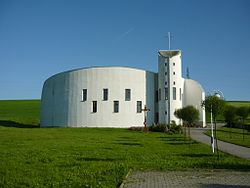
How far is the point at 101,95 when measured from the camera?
55000 millimetres

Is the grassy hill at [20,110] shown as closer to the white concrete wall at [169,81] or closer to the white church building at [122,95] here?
the white church building at [122,95]

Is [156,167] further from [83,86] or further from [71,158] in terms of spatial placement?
[83,86]

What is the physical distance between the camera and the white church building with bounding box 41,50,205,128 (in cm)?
5431

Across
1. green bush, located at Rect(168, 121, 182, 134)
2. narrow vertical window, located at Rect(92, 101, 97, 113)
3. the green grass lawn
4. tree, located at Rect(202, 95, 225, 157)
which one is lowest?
the green grass lawn

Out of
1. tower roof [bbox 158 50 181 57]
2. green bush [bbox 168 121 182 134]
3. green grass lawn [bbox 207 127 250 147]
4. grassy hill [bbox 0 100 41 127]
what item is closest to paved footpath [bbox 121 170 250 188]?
green grass lawn [bbox 207 127 250 147]

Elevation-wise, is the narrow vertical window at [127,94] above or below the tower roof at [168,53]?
below

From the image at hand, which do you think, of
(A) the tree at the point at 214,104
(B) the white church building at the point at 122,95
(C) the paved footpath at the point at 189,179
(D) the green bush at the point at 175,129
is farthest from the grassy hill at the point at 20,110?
(C) the paved footpath at the point at 189,179

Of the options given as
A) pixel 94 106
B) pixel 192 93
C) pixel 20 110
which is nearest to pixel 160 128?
pixel 94 106

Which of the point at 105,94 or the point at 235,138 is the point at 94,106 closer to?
the point at 105,94

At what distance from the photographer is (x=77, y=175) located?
1085 cm

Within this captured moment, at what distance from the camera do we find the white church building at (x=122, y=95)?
178ft

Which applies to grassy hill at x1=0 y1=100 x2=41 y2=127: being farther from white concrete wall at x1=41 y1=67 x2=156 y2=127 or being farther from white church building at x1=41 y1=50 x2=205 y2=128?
white church building at x1=41 y1=50 x2=205 y2=128

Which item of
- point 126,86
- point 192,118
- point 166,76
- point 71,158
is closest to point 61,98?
point 126,86

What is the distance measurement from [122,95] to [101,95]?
3.20 m
